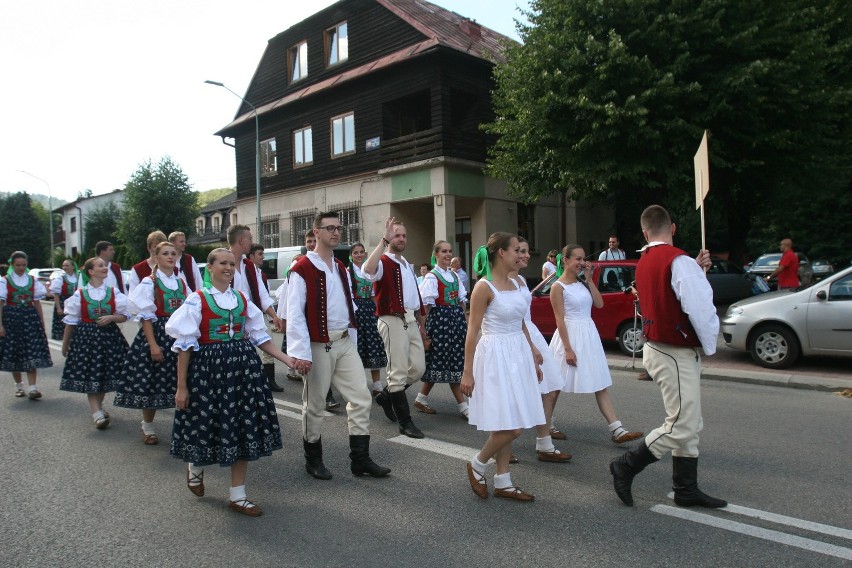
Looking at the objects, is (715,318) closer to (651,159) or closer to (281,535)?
(281,535)

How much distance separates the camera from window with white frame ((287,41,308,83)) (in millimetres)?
26781

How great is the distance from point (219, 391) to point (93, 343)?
3.61 m

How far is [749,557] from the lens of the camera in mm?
3467

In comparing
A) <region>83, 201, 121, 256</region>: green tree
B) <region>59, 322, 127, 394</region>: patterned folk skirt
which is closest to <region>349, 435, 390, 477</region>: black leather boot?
<region>59, 322, 127, 394</region>: patterned folk skirt

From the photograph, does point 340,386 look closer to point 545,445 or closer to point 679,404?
point 545,445

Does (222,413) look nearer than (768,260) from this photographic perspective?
Yes

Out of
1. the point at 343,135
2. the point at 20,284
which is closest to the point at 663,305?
the point at 20,284

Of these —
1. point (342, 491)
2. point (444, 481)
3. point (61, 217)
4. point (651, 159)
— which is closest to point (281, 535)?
point (342, 491)

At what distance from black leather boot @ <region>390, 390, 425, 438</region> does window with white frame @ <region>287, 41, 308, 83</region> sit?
2308 cm

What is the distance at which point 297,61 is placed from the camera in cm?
2723

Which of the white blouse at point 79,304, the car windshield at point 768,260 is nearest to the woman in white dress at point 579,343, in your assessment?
the white blouse at point 79,304

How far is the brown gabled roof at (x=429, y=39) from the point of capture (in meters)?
21.5

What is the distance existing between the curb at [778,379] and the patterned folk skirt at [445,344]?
4.40m

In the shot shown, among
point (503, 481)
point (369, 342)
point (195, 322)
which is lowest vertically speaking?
point (503, 481)
